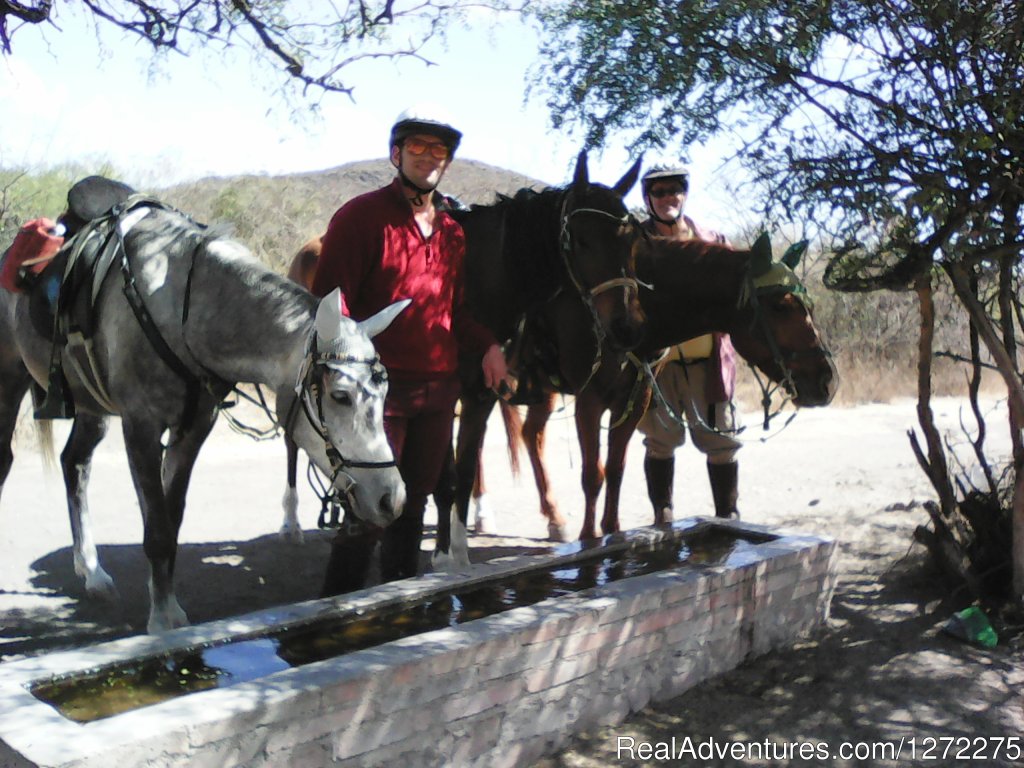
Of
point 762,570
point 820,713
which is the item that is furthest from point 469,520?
point 820,713

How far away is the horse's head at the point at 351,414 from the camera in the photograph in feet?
10.0

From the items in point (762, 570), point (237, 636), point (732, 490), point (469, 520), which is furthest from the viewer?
point (469, 520)

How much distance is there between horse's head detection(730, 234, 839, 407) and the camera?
464 centimetres

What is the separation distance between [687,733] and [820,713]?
0.59m

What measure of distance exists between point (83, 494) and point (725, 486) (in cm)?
360

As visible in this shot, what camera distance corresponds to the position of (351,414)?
3.09m

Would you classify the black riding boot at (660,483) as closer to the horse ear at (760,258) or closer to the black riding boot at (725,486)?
the black riding boot at (725,486)

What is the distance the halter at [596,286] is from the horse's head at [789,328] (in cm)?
58

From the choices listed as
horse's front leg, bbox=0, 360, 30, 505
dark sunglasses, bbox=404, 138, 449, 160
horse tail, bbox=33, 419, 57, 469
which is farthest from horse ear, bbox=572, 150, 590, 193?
horse tail, bbox=33, 419, 57, 469

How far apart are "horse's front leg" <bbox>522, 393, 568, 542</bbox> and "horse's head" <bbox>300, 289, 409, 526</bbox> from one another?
311 centimetres

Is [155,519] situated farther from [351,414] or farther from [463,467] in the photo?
[463,467]

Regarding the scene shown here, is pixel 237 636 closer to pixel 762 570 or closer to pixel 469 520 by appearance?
pixel 762 570

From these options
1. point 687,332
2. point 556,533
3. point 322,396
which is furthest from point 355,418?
point 556,533

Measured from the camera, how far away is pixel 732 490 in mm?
5562
